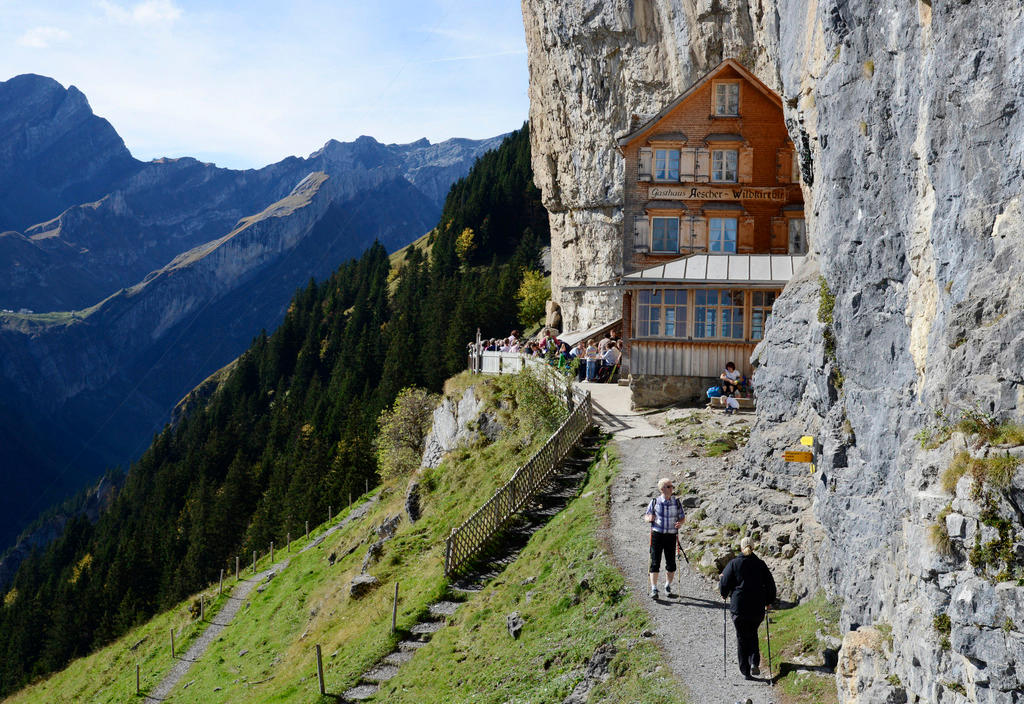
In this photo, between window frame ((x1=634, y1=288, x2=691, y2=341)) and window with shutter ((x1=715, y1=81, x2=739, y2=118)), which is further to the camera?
window with shutter ((x1=715, y1=81, x2=739, y2=118))

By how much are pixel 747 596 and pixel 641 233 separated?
25.6m

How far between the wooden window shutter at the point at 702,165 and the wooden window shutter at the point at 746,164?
4.27ft

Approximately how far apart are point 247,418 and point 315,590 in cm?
7557

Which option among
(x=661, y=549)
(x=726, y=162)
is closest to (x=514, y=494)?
(x=661, y=549)

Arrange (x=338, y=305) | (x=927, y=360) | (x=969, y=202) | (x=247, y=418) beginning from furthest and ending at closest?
(x=338, y=305) < (x=247, y=418) < (x=927, y=360) < (x=969, y=202)

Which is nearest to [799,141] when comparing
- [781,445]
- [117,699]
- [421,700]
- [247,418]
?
[781,445]

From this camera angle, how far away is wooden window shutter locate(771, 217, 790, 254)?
1368 inches

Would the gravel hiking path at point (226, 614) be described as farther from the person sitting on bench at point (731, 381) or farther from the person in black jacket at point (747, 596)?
the person in black jacket at point (747, 596)

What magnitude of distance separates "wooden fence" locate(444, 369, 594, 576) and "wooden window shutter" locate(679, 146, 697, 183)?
13.8 meters

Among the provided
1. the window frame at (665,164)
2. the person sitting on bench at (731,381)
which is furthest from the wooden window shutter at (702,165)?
the person sitting on bench at (731,381)

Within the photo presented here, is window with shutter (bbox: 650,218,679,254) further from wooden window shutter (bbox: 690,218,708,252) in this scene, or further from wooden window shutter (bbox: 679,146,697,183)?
wooden window shutter (bbox: 679,146,697,183)

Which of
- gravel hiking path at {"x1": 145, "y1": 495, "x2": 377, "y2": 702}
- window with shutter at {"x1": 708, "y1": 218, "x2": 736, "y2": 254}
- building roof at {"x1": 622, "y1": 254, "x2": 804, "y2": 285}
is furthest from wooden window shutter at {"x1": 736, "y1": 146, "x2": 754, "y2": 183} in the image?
gravel hiking path at {"x1": 145, "y1": 495, "x2": 377, "y2": 702}

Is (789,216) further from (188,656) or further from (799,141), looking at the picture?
(188,656)

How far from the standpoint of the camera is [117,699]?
1378 inches
